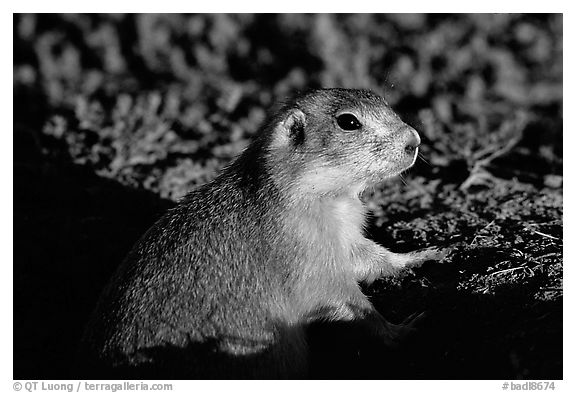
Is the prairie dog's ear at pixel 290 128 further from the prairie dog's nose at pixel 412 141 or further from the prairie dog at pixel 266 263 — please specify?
the prairie dog's nose at pixel 412 141

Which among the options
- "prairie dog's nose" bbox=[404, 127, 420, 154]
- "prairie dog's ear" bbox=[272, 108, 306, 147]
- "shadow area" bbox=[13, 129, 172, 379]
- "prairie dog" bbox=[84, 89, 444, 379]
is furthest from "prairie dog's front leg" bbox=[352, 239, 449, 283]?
"shadow area" bbox=[13, 129, 172, 379]

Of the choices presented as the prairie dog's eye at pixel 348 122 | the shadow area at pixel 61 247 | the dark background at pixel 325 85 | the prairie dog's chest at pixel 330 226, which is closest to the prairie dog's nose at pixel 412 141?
the prairie dog's eye at pixel 348 122

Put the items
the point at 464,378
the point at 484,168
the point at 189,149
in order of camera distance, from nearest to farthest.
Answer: the point at 464,378, the point at 484,168, the point at 189,149

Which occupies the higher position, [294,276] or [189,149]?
[189,149]

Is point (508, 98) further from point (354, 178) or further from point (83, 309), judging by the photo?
point (83, 309)

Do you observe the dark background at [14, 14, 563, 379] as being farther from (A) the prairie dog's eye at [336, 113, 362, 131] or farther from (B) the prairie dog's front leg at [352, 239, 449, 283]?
(A) the prairie dog's eye at [336, 113, 362, 131]

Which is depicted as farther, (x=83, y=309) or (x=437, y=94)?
(x=437, y=94)
